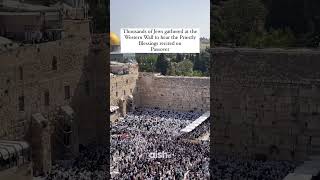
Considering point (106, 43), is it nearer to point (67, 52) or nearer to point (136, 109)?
point (67, 52)

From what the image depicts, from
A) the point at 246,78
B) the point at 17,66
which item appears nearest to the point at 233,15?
the point at 246,78

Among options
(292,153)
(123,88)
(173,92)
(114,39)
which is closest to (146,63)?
(173,92)

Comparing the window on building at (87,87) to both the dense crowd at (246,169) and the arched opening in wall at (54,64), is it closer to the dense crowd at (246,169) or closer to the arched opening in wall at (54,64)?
the arched opening in wall at (54,64)

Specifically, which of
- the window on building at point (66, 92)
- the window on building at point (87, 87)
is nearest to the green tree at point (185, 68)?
the window on building at point (87, 87)

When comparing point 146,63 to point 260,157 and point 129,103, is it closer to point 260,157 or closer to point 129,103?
point 129,103

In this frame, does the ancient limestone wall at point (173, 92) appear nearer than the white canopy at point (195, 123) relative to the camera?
No

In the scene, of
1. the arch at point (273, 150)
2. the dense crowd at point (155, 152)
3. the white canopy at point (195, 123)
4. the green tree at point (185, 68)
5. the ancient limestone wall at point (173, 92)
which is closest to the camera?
the dense crowd at point (155, 152)
